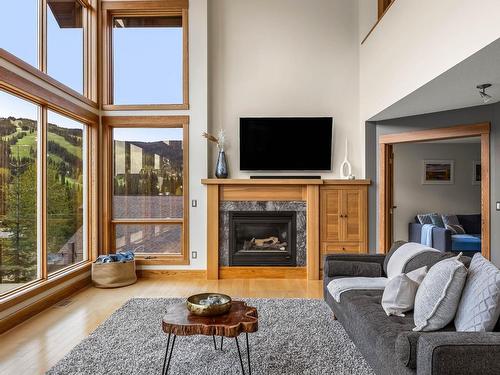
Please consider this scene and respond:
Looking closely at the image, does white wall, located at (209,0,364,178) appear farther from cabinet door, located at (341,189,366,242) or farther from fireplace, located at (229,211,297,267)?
fireplace, located at (229,211,297,267)

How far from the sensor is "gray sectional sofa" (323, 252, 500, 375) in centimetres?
156

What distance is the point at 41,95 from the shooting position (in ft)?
12.2

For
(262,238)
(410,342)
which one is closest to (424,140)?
(262,238)

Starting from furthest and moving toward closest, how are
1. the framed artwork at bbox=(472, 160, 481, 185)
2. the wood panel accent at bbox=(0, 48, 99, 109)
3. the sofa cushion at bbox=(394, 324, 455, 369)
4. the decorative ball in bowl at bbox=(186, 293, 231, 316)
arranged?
the framed artwork at bbox=(472, 160, 481, 185)
the wood panel accent at bbox=(0, 48, 99, 109)
the decorative ball in bowl at bbox=(186, 293, 231, 316)
the sofa cushion at bbox=(394, 324, 455, 369)

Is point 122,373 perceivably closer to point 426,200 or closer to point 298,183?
point 298,183

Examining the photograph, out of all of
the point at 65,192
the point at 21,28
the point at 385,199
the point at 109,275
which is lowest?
the point at 109,275

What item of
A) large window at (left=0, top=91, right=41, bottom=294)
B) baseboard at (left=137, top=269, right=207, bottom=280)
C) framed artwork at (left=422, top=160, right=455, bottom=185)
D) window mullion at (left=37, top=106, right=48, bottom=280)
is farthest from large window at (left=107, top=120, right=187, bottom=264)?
framed artwork at (left=422, top=160, right=455, bottom=185)

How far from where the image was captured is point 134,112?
5211 millimetres

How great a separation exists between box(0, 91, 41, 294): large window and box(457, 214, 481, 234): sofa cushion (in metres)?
7.42

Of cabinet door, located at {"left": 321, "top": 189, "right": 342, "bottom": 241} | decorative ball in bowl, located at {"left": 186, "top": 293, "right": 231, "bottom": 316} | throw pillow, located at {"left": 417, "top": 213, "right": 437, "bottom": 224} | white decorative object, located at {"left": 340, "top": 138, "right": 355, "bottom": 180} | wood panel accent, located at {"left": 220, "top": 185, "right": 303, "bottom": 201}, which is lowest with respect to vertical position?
decorative ball in bowl, located at {"left": 186, "top": 293, "right": 231, "bottom": 316}

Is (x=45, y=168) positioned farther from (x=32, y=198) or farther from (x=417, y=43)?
(x=417, y=43)

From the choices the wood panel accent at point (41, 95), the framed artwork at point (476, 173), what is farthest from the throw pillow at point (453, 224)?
the wood panel accent at point (41, 95)

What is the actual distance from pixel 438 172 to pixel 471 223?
1195 mm

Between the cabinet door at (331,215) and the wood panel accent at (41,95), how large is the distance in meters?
3.36
